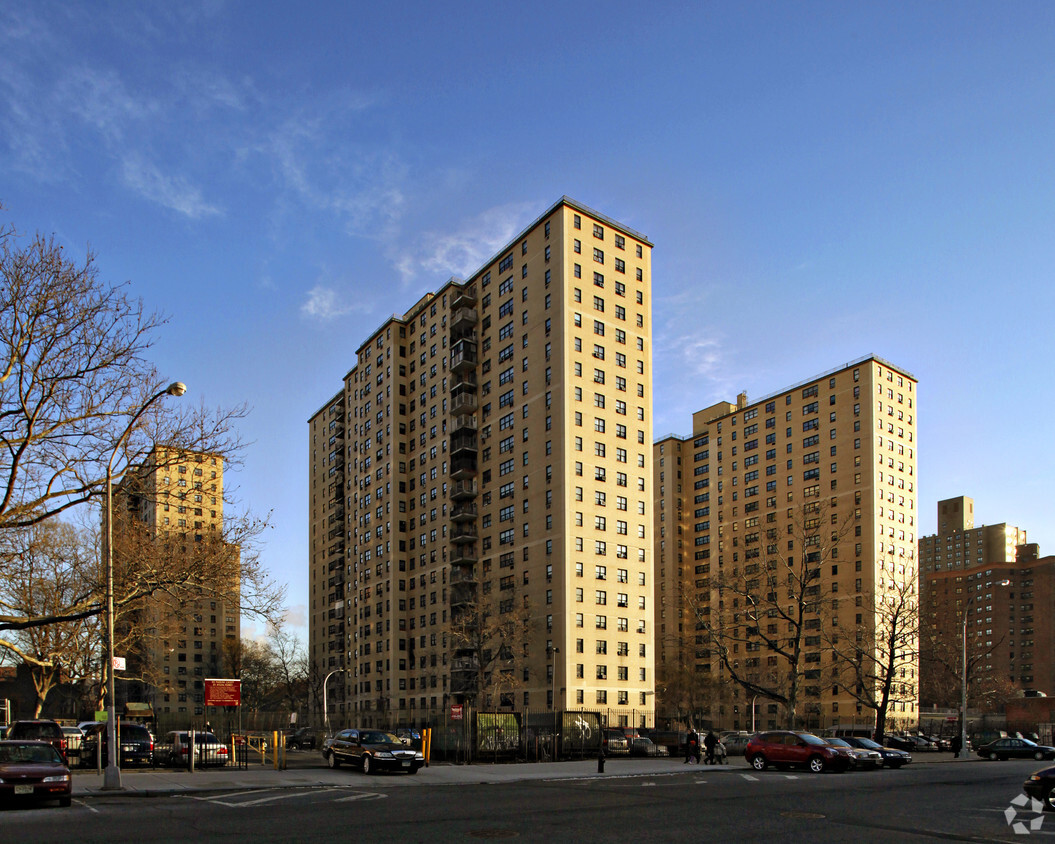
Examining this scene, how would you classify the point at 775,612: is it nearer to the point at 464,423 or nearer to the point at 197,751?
the point at 464,423

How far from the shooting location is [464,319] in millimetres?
95500

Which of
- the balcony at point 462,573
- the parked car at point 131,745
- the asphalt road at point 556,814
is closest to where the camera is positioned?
the asphalt road at point 556,814

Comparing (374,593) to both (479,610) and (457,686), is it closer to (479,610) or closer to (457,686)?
(457,686)

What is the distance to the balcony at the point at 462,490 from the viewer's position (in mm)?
91938

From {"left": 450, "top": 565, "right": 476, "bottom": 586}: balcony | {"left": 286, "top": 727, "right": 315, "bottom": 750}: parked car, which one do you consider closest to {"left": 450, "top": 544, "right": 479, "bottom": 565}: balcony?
{"left": 450, "top": 565, "right": 476, "bottom": 586}: balcony

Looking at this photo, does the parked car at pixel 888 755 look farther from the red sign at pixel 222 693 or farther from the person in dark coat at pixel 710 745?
the red sign at pixel 222 693

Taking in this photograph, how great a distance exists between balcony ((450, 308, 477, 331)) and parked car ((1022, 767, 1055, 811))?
7856 centimetres

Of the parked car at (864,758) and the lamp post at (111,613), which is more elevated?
the lamp post at (111,613)

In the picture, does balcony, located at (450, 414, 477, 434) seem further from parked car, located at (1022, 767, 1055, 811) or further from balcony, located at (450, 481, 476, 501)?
parked car, located at (1022, 767, 1055, 811)

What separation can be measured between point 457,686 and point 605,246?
45751 mm

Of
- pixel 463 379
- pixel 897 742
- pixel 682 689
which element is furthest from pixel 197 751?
pixel 682 689

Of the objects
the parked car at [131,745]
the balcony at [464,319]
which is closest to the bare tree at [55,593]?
the parked car at [131,745]

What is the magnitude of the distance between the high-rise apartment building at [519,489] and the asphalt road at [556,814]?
47.2m

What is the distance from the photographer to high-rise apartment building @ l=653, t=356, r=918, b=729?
116 metres
